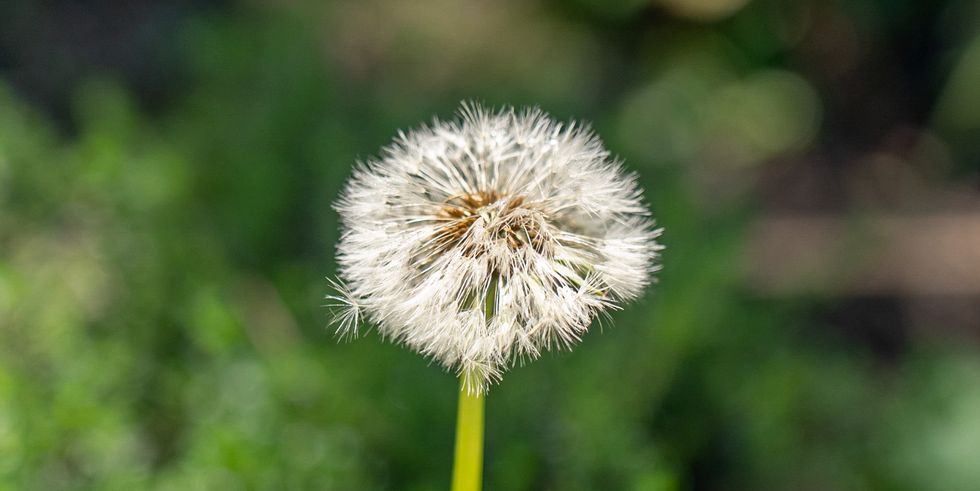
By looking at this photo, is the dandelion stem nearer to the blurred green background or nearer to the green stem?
the green stem

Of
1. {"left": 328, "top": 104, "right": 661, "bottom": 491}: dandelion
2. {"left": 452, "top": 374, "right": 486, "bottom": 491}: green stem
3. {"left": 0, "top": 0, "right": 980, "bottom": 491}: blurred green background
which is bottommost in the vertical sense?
{"left": 452, "top": 374, "right": 486, "bottom": 491}: green stem

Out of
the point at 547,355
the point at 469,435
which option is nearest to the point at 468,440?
the point at 469,435

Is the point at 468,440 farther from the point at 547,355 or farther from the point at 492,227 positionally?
the point at 547,355

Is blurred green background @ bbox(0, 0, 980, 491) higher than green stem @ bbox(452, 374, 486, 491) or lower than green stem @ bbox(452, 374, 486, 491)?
higher

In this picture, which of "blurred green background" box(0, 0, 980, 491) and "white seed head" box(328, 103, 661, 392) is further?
"blurred green background" box(0, 0, 980, 491)

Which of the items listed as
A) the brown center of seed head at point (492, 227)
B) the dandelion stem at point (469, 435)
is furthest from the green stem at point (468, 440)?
the brown center of seed head at point (492, 227)

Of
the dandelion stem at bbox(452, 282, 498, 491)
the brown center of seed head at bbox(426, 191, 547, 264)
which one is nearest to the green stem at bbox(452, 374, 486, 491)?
the dandelion stem at bbox(452, 282, 498, 491)

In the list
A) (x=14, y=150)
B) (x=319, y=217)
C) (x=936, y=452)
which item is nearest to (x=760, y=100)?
(x=936, y=452)
